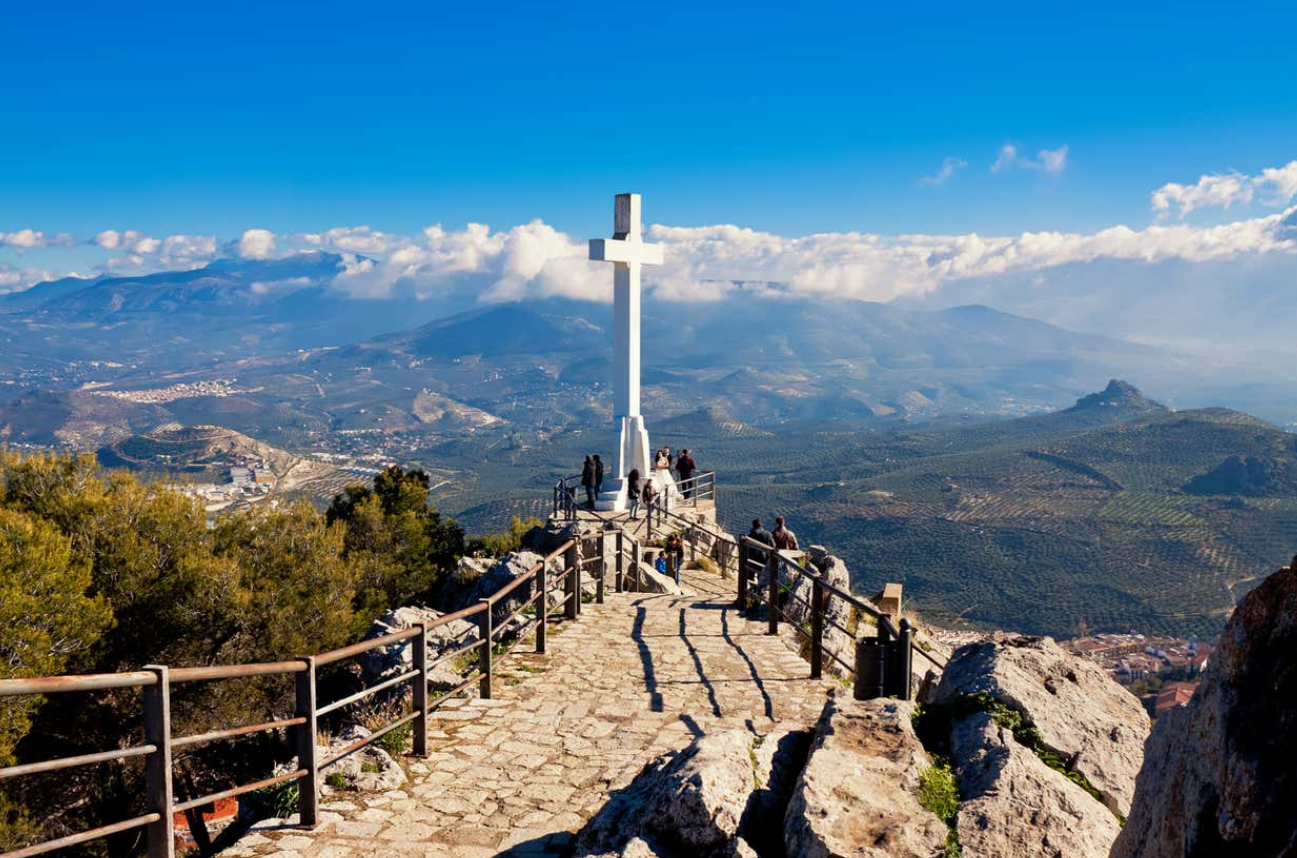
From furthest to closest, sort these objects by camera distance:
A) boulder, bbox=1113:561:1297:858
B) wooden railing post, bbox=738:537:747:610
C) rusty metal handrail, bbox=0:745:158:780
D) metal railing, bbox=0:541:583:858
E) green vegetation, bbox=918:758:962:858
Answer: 1. wooden railing post, bbox=738:537:747:610
2. green vegetation, bbox=918:758:962:858
3. metal railing, bbox=0:541:583:858
4. rusty metal handrail, bbox=0:745:158:780
5. boulder, bbox=1113:561:1297:858

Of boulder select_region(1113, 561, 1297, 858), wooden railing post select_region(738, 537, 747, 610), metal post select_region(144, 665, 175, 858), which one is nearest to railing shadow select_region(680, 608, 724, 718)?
wooden railing post select_region(738, 537, 747, 610)

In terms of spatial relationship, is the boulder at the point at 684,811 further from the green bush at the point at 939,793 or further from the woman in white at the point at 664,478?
the woman in white at the point at 664,478

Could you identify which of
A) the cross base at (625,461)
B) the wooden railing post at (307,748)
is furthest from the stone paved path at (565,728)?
the cross base at (625,461)

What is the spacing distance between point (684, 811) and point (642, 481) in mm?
19134

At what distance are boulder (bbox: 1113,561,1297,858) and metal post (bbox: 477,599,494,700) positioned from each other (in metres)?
5.99

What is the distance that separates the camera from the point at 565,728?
793 centimetres

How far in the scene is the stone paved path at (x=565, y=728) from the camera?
555 centimetres

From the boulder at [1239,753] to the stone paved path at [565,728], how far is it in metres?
3.46

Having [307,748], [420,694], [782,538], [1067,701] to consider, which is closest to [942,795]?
[1067,701]

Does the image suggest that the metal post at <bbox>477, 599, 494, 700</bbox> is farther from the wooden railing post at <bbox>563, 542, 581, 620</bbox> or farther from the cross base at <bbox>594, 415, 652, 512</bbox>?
the cross base at <bbox>594, 415, 652, 512</bbox>

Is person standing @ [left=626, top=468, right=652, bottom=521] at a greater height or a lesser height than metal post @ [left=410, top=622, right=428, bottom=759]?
lesser

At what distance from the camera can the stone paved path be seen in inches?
219

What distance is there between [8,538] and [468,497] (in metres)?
126

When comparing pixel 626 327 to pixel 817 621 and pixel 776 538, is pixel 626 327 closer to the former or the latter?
pixel 776 538
